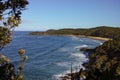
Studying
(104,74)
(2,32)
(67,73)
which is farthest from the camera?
(67,73)

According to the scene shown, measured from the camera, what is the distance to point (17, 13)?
580 inches

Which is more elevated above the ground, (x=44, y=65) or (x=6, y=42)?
(x=6, y=42)

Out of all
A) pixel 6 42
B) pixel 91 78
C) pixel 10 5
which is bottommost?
pixel 91 78

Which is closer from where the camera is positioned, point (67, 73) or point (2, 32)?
point (2, 32)

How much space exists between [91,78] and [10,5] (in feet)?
26.8

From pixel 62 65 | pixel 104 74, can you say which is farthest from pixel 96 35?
pixel 104 74

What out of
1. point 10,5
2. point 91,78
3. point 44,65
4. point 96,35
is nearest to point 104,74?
point 91,78

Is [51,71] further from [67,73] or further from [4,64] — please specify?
[4,64]

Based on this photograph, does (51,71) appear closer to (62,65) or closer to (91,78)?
(62,65)

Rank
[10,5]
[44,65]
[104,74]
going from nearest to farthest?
[10,5] < [104,74] < [44,65]

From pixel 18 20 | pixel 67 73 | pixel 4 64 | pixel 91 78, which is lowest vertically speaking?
pixel 67 73

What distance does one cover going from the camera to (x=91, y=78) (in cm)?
1856

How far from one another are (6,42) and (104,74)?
812 cm

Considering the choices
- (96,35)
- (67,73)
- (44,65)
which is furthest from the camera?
(96,35)
